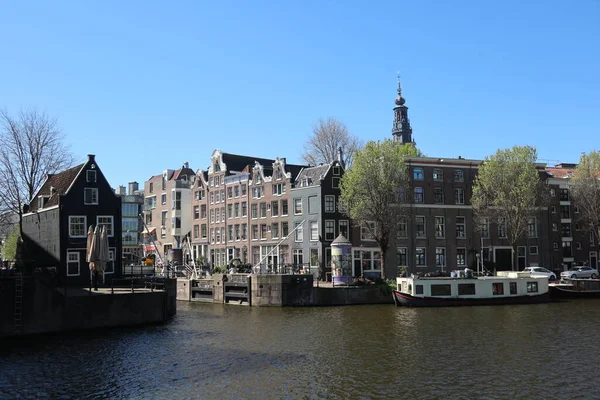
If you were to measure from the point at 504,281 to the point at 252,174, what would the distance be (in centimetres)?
3311

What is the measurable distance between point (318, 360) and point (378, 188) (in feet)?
101

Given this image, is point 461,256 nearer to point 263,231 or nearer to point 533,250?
point 533,250

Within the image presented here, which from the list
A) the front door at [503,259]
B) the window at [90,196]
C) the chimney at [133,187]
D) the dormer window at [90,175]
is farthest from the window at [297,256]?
the chimney at [133,187]

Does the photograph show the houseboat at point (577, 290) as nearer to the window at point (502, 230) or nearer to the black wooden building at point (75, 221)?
the window at point (502, 230)

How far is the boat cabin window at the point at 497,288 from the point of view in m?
52.5

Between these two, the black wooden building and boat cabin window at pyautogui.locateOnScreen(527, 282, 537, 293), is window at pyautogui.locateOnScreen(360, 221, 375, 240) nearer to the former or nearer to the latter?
boat cabin window at pyautogui.locateOnScreen(527, 282, 537, 293)

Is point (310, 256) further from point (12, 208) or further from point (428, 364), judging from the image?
point (428, 364)

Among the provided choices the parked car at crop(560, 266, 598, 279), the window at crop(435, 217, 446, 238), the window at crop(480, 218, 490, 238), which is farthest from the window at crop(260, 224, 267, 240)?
the parked car at crop(560, 266, 598, 279)

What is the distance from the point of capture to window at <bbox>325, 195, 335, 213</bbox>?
64.2 metres

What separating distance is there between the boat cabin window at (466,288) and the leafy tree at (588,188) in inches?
1031

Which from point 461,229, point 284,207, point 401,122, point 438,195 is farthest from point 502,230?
point 401,122

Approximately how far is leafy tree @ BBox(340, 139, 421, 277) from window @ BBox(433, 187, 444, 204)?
10.7 m

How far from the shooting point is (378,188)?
57.1 m

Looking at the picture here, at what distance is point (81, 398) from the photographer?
21641mm
